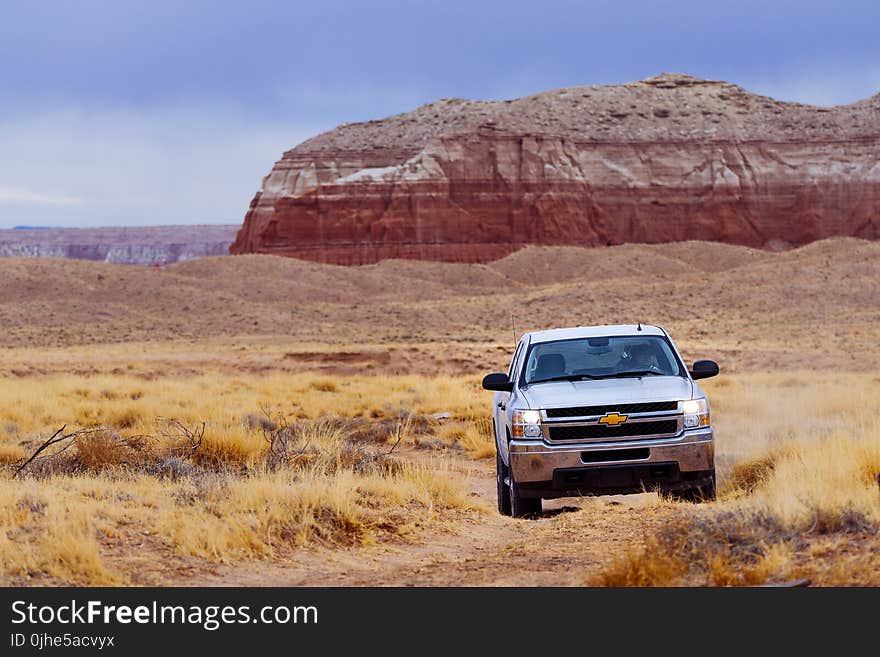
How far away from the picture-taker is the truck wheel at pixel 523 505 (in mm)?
9789

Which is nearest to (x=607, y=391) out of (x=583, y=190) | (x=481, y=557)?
(x=481, y=557)

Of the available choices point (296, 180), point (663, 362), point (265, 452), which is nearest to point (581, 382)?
point (663, 362)

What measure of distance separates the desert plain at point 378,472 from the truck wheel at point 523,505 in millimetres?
192

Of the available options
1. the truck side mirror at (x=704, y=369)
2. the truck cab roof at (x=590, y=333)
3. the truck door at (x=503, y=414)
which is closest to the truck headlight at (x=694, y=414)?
the truck side mirror at (x=704, y=369)

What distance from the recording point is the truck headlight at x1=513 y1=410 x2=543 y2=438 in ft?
31.5

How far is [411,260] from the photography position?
3745 inches

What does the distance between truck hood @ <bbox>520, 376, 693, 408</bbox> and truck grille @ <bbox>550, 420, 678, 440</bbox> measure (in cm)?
19

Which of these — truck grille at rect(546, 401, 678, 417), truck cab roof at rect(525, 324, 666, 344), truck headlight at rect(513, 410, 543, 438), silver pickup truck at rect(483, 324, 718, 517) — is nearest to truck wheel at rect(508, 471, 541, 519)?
silver pickup truck at rect(483, 324, 718, 517)

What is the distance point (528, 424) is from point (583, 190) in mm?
93659

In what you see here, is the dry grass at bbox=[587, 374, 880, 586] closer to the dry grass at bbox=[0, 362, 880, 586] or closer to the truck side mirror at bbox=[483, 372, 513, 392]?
the dry grass at bbox=[0, 362, 880, 586]

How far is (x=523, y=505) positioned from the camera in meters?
9.90

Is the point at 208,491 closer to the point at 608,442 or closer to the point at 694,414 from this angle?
the point at 608,442
